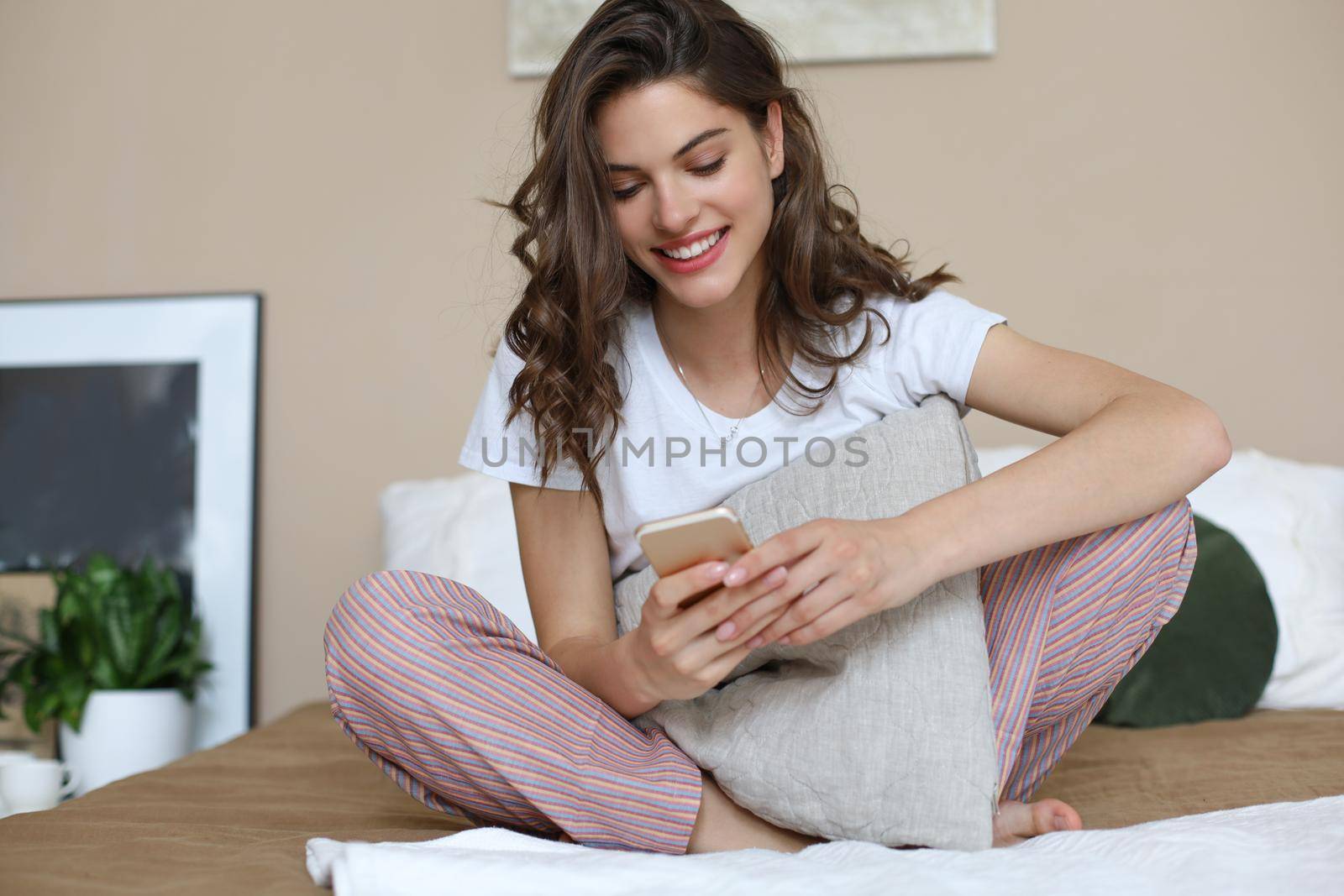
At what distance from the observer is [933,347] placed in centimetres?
130

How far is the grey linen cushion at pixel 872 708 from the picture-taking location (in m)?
1.03

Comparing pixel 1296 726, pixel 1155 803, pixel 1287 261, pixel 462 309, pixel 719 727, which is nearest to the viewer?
pixel 719 727

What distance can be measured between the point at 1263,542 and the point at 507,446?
137cm

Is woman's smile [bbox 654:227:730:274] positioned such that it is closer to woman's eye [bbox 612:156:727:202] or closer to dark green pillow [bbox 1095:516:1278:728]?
woman's eye [bbox 612:156:727:202]

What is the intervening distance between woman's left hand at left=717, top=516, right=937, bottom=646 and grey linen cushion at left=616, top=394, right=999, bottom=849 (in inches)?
3.3

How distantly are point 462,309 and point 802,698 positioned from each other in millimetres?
1644

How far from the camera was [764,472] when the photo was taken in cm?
132

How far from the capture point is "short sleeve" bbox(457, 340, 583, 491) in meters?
1.36

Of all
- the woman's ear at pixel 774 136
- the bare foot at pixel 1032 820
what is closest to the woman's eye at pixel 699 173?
the woman's ear at pixel 774 136

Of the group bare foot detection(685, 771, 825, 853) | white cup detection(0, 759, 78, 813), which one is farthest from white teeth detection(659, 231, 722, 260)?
white cup detection(0, 759, 78, 813)

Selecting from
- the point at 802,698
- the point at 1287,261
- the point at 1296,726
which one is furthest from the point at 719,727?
the point at 1287,261

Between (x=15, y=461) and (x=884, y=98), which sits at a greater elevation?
(x=884, y=98)

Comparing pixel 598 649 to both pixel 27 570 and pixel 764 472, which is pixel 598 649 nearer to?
pixel 764 472

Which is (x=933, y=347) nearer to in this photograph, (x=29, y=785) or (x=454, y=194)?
(x=29, y=785)
